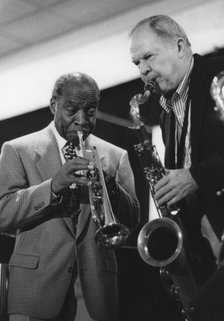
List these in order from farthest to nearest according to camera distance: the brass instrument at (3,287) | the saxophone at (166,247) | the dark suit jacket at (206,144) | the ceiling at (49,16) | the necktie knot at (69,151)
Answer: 1. the ceiling at (49,16)
2. the necktie knot at (69,151)
3. the brass instrument at (3,287)
4. the saxophone at (166,247)
5. the dark suit jacket at (206,144)

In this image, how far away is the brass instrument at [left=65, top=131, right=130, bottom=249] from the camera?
2.61 meters

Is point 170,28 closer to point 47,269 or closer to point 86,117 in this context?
point 86,117

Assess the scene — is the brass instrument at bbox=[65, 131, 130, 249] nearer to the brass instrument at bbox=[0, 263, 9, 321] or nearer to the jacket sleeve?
the jacket sleeve

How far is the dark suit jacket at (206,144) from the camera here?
7.93ft

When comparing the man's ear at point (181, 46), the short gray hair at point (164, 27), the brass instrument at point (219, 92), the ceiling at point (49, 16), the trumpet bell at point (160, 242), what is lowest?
the trumpet bell at point (160, 242)

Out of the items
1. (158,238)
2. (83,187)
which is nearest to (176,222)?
(158,238)

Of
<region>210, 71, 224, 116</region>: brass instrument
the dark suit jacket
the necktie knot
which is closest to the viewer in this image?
<region>210, 71, 224, 116</region>: brass instrument

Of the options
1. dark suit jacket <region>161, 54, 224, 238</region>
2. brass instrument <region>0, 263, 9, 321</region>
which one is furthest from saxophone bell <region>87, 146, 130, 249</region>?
brass instrument <region>0, 263, 9, 321</region>

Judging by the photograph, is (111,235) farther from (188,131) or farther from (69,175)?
(188,131)

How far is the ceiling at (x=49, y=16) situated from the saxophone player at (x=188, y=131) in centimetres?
241

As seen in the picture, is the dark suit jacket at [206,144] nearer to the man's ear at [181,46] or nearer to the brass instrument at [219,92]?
the man's ear at [181,46]

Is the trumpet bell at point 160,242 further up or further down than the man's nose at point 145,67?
further down

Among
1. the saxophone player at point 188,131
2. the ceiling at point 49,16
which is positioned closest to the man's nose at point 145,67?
the saxophone player at point 188,131

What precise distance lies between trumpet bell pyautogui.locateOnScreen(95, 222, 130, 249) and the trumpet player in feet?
0.22
